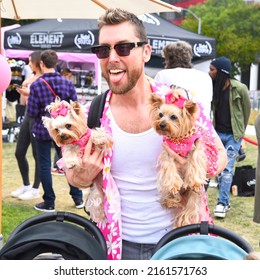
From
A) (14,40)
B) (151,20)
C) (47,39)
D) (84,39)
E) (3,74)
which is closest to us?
(3,74)

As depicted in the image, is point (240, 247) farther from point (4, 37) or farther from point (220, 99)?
point (4, 37)

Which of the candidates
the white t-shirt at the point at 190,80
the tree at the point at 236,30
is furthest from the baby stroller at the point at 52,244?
the tree at the point at 236,30

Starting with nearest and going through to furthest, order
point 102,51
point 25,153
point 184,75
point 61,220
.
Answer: point 61,220
point 102,51
point 184,75
point 25,153

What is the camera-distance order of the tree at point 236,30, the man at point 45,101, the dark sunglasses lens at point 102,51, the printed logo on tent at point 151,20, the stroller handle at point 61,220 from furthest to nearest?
the tree at point 236,30, the printed logo on tent at point 151,20, the man at point 45,101, the dark sunglasses lens at point 102,51, the stroller handle at point 61,220

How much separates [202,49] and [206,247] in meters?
10.4

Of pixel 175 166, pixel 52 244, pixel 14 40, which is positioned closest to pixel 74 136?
pixel 175 166

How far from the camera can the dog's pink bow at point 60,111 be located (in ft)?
Answer: 8.28

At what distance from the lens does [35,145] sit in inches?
269

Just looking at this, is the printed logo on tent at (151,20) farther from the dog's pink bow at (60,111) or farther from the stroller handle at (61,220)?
the stroller handle at (61,220)

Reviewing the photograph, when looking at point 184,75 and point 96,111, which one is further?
point 184,75

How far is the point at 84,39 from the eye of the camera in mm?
10766

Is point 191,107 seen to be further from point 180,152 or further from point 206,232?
point 206,232

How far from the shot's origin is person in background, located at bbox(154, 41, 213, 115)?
4617 mm

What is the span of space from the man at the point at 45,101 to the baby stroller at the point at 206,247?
14.6 feet
